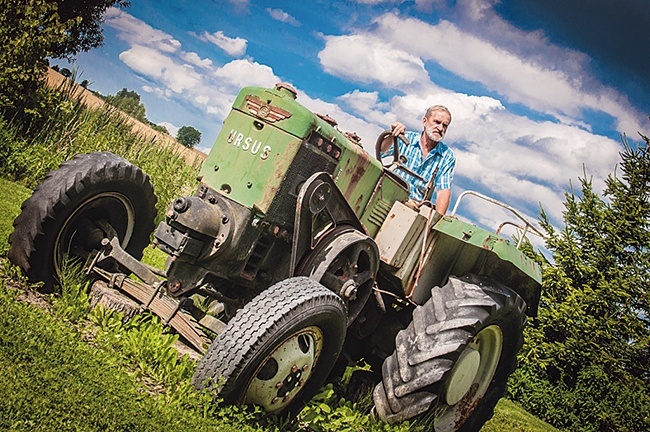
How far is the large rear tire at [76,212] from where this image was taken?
3.59m

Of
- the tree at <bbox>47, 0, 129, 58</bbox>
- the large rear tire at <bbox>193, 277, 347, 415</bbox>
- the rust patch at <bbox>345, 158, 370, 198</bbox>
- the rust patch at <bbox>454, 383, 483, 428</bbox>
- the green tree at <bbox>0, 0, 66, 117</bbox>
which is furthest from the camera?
the tree at <bbox>47, 0, 129, 58</bbox>

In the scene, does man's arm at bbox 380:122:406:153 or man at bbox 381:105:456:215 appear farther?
man at bbox 381:105:456:215

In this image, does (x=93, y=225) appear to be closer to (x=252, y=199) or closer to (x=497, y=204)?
(x=252, y=199)

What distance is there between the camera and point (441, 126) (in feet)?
17.6

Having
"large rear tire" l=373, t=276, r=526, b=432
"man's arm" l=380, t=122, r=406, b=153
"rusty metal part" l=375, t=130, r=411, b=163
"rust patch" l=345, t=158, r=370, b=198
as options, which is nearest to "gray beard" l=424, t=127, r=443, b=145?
"man's arm" l=380, t=122, r=406, b=153

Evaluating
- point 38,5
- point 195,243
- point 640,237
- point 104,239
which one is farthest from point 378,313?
point 640,237

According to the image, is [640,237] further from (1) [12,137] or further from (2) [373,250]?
(1) [12,137]

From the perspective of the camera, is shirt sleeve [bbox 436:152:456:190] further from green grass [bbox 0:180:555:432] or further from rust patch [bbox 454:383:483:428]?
green grass [bbox 0:180:555:432]

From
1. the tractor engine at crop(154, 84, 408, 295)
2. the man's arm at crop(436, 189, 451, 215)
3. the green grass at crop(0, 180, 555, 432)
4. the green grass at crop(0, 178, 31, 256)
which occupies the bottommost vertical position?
the green grass at crop(0, 178, 31, 256)

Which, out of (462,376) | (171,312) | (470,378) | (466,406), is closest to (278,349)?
(171,312)

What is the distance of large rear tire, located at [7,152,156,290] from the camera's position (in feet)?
11.8

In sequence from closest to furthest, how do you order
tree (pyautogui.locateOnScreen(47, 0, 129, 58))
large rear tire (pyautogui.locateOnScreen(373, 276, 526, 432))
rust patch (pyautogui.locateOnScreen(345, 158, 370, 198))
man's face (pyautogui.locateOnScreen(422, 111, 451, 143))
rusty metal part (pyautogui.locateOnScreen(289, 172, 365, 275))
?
rusty metal part (pyautogui.locateOnScreen(289, 172, 365, 275)), large rear tire (pyautogui.locateOnScreen(373, 276, 526, 432)), rust patch (pyautogui.locateOnScreen(345, 158, 370, 198)), man's face (pyautogui.locateOnScreen(422, 111, 451, 143)), tree (pyautogui.locateOnScreen(47, 0, 129, 58))

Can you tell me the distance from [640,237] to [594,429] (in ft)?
14.5

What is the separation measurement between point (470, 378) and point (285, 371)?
191 centimetres
